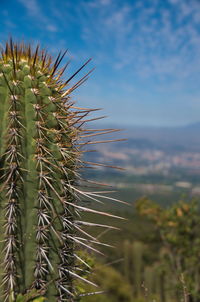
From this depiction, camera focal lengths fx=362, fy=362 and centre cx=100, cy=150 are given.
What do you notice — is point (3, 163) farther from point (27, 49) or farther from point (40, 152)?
point (27, 49)

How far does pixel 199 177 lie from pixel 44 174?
187040mm

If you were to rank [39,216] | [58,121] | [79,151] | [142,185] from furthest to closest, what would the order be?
[142,185], [79,151], [58,121], [39,216]

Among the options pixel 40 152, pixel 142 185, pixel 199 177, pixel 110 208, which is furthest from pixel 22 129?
pixel 199 177

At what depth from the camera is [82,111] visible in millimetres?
3795

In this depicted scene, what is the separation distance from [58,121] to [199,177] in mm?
186791

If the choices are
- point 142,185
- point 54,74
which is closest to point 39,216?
point 54,74

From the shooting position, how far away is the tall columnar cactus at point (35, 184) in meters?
3.12

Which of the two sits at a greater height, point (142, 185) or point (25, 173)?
point (25, 173)

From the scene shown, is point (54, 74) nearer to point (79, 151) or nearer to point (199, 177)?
point (79, 151)

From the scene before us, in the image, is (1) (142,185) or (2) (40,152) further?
(1) (142,185)

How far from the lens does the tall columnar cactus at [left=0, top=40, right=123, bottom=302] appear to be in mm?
3123

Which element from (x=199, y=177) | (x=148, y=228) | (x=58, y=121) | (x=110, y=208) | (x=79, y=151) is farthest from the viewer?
(x=199, y=177)

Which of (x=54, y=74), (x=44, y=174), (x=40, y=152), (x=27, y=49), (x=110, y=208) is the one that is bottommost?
(x=110, y=208)

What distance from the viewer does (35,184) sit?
3227mm
